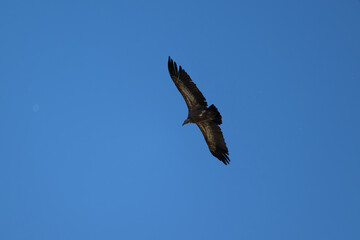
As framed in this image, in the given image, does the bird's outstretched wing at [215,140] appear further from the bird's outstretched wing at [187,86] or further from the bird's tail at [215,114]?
the bird's outstretched wing at [187,86]

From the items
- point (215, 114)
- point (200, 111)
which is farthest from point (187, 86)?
point (215, 114)

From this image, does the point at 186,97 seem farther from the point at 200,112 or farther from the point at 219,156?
the point at 219,156

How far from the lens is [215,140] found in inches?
669

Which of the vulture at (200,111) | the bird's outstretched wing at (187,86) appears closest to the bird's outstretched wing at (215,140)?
the vulture at (200,111)

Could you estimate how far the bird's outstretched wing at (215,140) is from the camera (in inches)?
656

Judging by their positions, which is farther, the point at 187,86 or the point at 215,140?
the point at 215,140

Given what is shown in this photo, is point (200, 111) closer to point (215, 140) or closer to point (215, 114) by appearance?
point (215, 114)

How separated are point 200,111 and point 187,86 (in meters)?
1.20

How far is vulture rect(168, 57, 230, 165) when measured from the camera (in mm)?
15281

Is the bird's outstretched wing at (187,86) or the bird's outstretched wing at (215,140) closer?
the bird's outstretched wing at (187,86)

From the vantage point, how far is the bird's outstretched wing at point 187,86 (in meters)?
15.2

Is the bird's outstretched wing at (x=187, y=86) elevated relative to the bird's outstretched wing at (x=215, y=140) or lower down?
elevated

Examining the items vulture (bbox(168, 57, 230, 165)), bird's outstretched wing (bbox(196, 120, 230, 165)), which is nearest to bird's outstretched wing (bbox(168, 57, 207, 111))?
vulture (bbox(168, 57, 230, 165))

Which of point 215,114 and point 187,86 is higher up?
point 187,86
